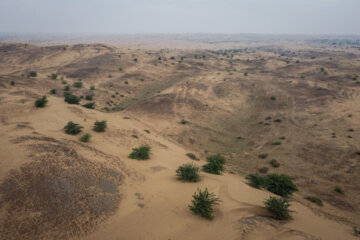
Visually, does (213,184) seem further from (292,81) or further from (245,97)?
(292,81)

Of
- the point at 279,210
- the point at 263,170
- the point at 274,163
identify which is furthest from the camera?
the point at 274,163

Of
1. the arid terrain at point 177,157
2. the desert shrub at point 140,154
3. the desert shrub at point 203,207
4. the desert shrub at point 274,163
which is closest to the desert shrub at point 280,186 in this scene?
the arid terrain at point 177,157

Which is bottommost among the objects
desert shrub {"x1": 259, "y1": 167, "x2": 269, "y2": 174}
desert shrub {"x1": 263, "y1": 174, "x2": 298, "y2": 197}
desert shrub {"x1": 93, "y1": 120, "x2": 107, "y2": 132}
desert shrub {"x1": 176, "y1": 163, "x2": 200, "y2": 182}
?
desert shrub {"x1": 259, "y1": 167, "x2": 269, "y2": 174}

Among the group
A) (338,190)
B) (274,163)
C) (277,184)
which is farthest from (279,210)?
(274,163)

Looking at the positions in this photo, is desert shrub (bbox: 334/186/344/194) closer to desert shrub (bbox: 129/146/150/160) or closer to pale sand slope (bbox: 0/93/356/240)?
pale sand slope (bbox: 0/93/356/240)

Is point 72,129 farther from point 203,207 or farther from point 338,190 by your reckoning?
point 338,190

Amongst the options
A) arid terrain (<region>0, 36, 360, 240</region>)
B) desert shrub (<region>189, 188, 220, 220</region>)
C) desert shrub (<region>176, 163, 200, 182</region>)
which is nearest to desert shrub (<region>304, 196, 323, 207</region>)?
arid terrain (<region>0, 36, 360, 240</region>)

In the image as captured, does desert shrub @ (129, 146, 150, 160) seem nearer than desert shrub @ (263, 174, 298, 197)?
No
